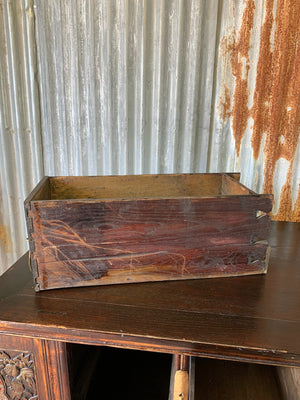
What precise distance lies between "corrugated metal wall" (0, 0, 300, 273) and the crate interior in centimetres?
32

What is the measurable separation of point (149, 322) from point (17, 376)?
37cm

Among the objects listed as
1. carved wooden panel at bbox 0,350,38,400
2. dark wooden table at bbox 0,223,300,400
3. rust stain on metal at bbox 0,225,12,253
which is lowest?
rust stain on metal at bbox 0,225,12,253

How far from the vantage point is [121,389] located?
1.01 metres

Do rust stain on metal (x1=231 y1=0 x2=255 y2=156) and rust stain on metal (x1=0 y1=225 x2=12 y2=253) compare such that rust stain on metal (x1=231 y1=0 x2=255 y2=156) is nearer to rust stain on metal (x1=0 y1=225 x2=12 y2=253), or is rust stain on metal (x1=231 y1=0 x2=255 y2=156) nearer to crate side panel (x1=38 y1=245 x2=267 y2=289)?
crate side panel (x1=38 y1=245 x2=267 y2=289)

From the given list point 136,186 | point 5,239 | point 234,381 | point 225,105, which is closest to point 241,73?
point 225,105

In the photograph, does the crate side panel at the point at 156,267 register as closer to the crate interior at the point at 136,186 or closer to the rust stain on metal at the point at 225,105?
the crate interior at the point at 136,186

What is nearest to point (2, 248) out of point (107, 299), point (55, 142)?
point (55, 142)

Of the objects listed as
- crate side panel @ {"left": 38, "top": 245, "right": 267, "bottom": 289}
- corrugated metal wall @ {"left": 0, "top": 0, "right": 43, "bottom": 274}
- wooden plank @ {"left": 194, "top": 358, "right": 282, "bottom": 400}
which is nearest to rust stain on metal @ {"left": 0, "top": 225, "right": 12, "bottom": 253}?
corrugated metal wall @ {"left": 0, "top": 0, "right": 43, "bottom": 274}

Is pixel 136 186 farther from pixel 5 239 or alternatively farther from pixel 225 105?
pixel 5 239

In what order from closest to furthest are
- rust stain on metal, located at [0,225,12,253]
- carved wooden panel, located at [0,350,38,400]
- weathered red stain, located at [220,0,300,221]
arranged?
carved wooden panel, located at [0,350,38,400] < weathered red stain, located at [220,0,300,221] < rust stain on metal, located at [0,225,12,253]

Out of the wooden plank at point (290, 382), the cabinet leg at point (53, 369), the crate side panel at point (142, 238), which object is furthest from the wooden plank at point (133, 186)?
the wooden plank at point (290, 382)

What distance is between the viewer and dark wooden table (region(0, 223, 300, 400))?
2.01ft

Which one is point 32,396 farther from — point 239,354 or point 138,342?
point 239,354

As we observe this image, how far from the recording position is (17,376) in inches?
28.6
